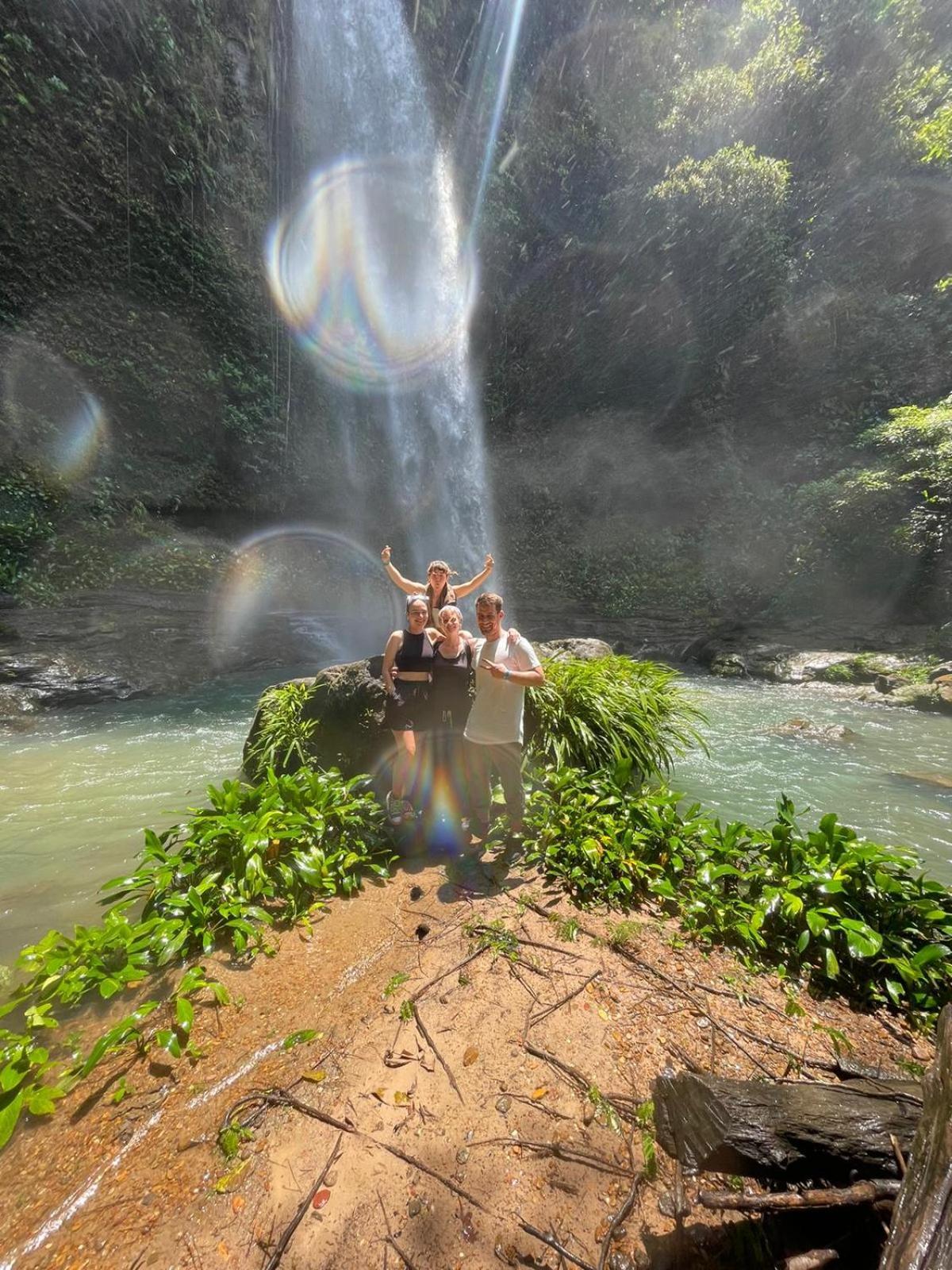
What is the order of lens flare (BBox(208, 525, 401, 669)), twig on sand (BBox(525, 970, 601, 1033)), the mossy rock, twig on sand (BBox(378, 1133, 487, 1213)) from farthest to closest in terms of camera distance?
lens flare (BBox(208, 525, 401, 669)), the mossy rock, twig on sand (BBox(525, 970, 601, 1033)), twig on sand (BBox(378, 1133, 487, 1213))

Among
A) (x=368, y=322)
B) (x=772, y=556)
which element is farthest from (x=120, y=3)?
(x=772, y=556)

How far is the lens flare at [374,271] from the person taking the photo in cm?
A: 1797

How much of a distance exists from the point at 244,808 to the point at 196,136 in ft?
67.3

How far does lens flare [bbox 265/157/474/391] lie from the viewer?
1797 cm

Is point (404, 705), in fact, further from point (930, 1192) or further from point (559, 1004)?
point (930, 1192)

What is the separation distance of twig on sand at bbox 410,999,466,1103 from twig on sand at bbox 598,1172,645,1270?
0.60 m

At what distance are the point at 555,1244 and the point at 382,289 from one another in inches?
1005

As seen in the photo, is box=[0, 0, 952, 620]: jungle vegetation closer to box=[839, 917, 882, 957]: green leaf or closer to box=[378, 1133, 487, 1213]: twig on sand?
box=[378, 1133, 487, 1213]: twig on sand

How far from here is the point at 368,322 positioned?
2034 cm

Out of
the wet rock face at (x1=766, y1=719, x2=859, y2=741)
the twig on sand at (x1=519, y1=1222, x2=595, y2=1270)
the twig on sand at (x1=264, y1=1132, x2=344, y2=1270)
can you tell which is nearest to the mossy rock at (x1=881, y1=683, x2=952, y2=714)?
the wet rock face at (x1=766, y1=719, x2=859, y2=741)

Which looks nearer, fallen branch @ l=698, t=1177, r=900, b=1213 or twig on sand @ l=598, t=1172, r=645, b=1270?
fallen branch @ l=698, t=1177, r=900, b=1213

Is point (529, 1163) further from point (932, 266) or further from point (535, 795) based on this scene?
point (932, 266)

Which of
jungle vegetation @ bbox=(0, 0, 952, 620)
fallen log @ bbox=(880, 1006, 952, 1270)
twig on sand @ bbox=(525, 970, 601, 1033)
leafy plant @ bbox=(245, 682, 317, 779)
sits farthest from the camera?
jungle vegetation @ bbox=(0, 0, 952, 620)

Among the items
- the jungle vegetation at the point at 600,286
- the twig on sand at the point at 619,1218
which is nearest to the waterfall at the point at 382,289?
the jungle vegetation at the point at 600,286
